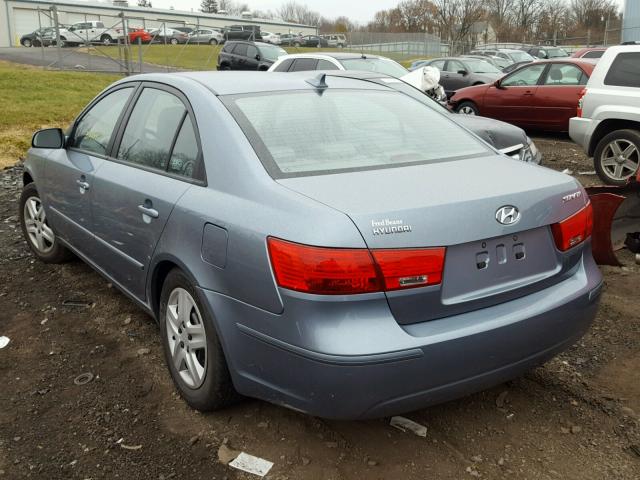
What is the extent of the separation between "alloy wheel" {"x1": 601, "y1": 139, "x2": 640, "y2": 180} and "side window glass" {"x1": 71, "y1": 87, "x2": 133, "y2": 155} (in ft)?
21.5

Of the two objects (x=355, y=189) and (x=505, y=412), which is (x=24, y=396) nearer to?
(x=355, y=189)

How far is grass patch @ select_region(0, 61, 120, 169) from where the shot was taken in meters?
11.3

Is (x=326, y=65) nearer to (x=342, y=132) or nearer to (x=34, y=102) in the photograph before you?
(x=34, y=102)

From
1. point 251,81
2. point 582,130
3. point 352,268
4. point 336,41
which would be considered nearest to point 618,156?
point 582,130

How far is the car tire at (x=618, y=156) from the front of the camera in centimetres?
815

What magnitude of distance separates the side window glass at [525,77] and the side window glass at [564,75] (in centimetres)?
24

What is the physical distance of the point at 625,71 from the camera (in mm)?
8258

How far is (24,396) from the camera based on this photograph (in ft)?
11.5

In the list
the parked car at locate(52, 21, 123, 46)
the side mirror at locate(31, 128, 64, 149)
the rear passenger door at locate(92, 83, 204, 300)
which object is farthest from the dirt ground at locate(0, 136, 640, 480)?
the parked car at locate(52, 21, 123, 46)

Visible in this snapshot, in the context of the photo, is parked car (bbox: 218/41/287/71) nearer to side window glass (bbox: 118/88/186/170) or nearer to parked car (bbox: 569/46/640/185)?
parked car (bbox: 569/46/640/185)

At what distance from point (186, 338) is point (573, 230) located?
1.92 m

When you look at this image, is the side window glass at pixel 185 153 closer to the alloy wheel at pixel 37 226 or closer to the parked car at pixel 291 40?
the alloy wheel at pixel 37 226

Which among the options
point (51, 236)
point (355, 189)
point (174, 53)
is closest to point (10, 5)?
point (174, 53)

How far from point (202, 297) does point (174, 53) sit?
3782cm
